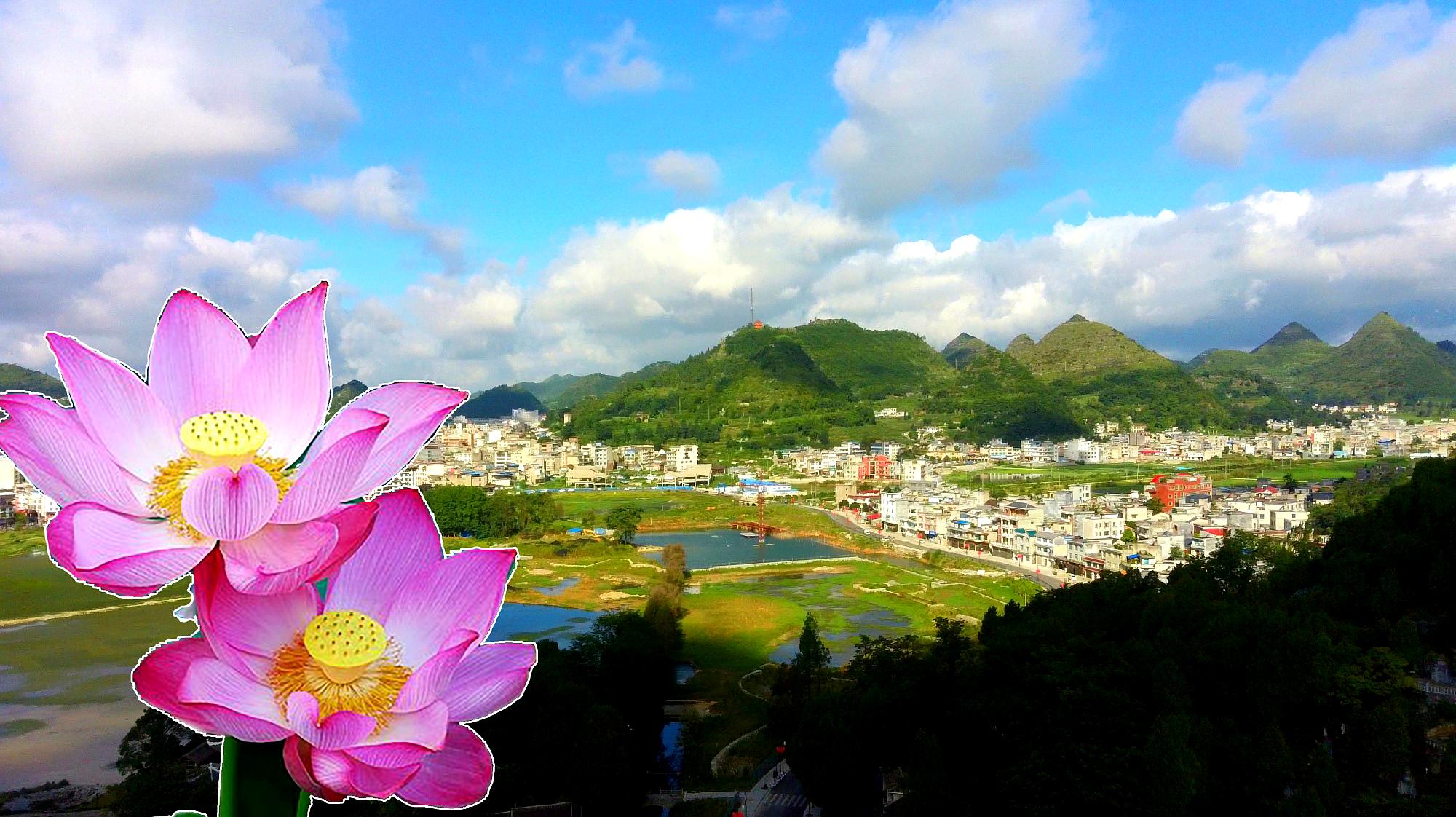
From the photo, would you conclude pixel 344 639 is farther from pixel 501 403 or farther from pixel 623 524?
pixel 501 403

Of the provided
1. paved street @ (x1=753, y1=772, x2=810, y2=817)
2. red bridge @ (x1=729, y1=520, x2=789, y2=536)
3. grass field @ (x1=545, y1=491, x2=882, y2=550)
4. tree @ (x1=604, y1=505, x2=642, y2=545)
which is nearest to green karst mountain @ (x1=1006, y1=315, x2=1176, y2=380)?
grass field @ (x1=545, y1=491, x2=882, y2=550)

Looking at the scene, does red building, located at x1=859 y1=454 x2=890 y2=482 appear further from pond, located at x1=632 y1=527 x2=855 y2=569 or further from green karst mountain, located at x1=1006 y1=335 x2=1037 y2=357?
green karst mountain, located at x1=1006 y1=335 x2=1037 y2=357

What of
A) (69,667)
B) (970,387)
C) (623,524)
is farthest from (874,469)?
(69,667)

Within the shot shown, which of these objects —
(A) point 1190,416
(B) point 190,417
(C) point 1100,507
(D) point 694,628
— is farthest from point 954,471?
(B) point 190,417

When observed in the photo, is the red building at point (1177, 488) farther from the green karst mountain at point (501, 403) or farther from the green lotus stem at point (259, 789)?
the green karst mountain at point (501, 403)

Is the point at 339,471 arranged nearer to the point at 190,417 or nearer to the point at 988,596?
the point at 190,417

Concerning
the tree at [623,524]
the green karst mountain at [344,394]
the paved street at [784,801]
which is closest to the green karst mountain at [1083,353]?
the tree at [623,524]
